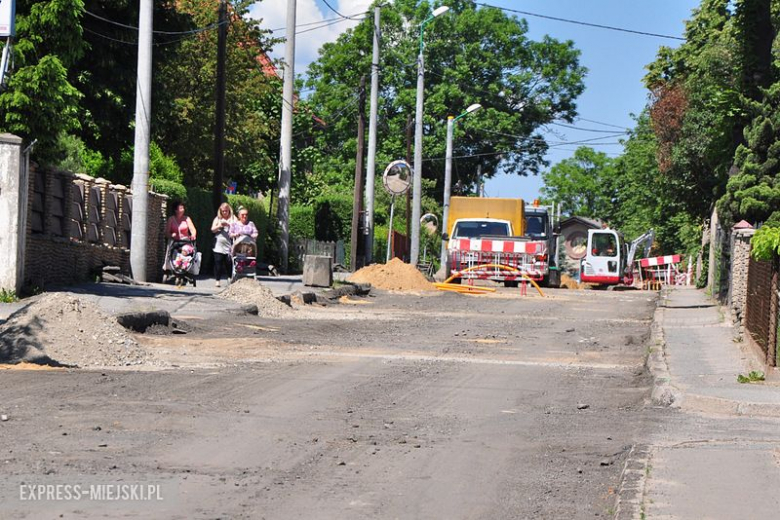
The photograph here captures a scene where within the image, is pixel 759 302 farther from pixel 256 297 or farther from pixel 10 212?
pixel 10 212

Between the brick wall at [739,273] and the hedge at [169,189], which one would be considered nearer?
the brick wall at [739,273]

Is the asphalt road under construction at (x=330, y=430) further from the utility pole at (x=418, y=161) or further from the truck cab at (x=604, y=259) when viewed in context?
the truck cab at (x=604, y=259)

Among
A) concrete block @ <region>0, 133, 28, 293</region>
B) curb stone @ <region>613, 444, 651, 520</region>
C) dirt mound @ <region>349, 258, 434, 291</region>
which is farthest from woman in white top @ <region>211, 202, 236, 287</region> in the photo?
curb stone @ <region>613, 444, 651, 520</region>

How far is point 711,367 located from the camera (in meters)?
13.9

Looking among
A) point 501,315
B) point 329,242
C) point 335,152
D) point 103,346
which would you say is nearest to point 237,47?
point 329,242

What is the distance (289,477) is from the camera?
7195 millimetres

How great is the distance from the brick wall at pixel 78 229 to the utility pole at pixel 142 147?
65 centimetres

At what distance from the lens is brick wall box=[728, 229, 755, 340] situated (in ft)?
65.2

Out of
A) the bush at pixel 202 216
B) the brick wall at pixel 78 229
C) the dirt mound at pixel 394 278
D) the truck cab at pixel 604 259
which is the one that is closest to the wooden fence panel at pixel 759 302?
the brick wall at pixel 78 229

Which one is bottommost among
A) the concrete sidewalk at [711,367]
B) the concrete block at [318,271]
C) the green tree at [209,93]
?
the concrete sidewalk at [711,367]

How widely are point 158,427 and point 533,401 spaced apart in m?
3.76

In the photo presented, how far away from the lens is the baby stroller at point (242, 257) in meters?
24.8

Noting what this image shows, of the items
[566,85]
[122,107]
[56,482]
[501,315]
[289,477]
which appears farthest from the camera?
[566,85]

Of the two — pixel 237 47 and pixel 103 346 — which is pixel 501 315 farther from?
pixel 237 47
